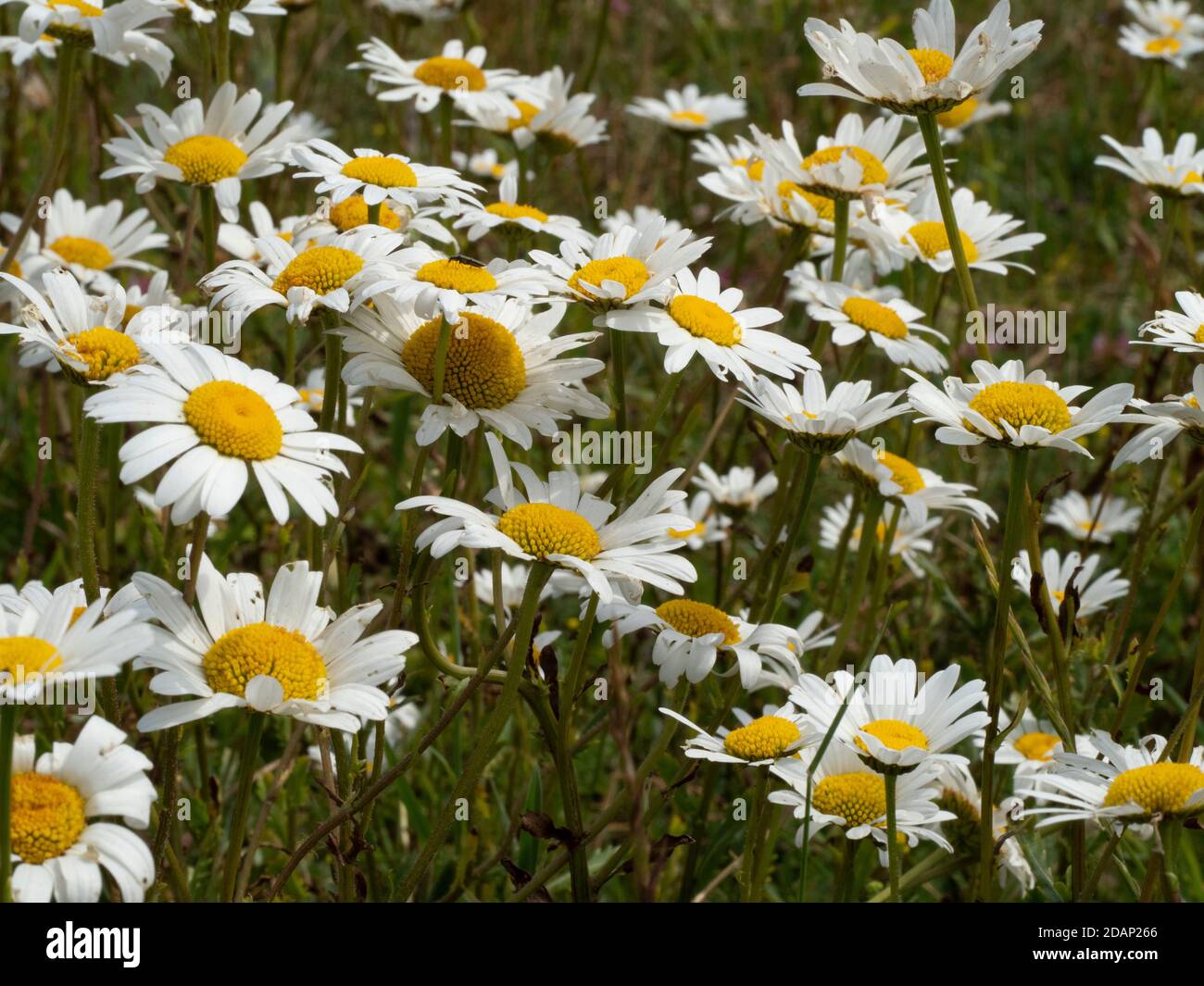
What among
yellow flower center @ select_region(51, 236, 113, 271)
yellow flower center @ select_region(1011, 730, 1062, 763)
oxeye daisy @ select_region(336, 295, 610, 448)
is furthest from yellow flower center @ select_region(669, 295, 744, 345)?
yellow flower center @ select_region(51, 236, 113, 271)

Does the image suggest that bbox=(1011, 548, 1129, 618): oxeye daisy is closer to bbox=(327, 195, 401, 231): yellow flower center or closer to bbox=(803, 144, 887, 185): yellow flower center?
bbox=(803, 144, 887, 185): yellow flower center

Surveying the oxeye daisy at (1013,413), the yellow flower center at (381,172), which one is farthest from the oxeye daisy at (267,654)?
the oxeye daisy at (1013,413)

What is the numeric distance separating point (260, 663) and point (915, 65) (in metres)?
1.13

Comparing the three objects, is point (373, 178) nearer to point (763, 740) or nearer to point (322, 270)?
point (322, 270)

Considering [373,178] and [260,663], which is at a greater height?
[373,178]

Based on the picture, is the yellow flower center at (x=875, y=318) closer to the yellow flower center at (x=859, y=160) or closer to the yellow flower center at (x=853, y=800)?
the yellow flower center at (x=859, y=160)

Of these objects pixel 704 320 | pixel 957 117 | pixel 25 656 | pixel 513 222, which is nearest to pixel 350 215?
pixel 513 222

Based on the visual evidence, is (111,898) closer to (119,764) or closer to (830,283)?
(119,764)

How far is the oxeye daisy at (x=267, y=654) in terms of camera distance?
142 cm

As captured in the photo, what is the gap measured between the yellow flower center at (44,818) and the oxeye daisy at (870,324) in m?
1.42

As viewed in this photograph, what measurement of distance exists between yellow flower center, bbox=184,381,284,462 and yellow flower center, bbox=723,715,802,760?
2.38 ft

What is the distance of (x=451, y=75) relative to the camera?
2.83 metres
